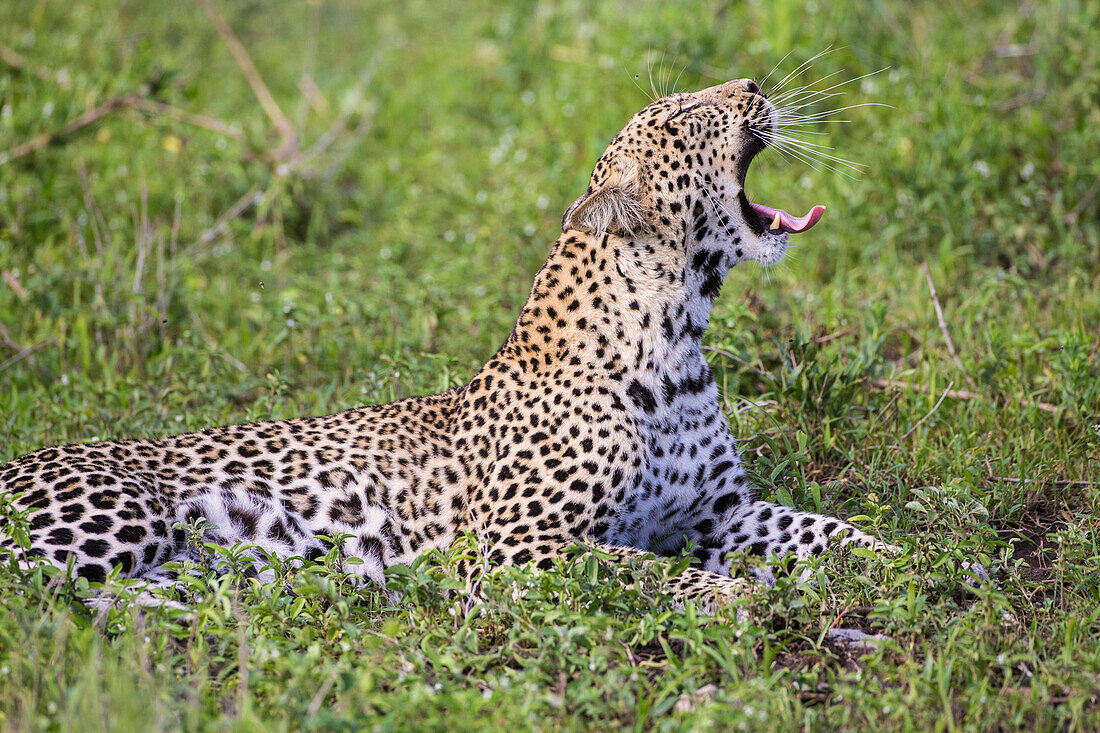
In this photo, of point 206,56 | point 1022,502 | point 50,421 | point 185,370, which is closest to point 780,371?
point 1022,502

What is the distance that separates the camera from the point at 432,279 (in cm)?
783

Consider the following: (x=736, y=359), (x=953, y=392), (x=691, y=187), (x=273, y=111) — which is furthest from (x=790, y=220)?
(x=273, y=111)

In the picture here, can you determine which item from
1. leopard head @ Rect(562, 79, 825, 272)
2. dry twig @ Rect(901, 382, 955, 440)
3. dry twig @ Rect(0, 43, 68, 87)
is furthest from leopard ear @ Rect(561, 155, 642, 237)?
dry twig @ Rect(0, 43, 68, 87)

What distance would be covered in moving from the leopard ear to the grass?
145cm

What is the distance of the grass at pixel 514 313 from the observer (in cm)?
Result: 374

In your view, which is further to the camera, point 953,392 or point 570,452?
point 953,392

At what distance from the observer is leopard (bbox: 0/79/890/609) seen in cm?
467

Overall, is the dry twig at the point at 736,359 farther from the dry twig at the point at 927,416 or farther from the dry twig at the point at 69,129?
the dry twig at the point at 69,129

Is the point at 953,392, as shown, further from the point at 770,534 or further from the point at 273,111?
the point at 273,111

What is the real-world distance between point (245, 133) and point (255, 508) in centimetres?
567

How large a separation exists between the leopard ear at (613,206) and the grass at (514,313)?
145cm

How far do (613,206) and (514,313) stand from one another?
114 inches

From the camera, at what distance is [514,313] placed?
7602mm

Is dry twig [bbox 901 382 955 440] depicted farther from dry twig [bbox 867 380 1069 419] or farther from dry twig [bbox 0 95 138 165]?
dry twig [bbox 0 95 138 165]
